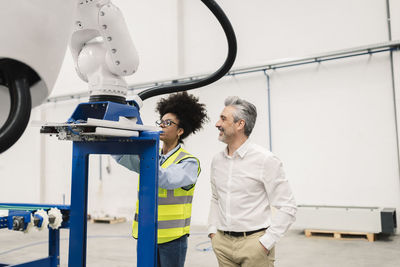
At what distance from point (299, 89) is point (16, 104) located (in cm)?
616

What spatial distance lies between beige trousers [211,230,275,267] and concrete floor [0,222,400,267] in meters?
2.36

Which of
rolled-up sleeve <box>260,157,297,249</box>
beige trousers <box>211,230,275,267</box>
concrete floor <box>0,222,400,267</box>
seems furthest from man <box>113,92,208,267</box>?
concrete floor <box>0,222,400,267</box>

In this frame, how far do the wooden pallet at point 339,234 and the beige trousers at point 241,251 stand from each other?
3829 mm

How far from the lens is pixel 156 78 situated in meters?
7.69

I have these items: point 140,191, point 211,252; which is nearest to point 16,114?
point 140,191

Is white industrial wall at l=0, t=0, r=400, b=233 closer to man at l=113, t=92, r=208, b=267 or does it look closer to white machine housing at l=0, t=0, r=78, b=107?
man at l=113, t=92, r=208, b=267

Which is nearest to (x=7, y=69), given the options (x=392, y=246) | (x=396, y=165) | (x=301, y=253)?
(x=301, y=253)

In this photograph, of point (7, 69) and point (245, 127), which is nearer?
point (7, 69)

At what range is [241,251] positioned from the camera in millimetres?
1871

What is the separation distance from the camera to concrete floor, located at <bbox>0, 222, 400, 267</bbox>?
165 inches

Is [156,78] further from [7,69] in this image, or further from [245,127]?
[7,69]

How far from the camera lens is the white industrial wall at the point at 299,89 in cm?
564

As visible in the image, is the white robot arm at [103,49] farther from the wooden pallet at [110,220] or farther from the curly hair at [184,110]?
the wooden pallet at [110,220]

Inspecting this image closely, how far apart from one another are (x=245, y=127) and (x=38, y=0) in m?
1.67
